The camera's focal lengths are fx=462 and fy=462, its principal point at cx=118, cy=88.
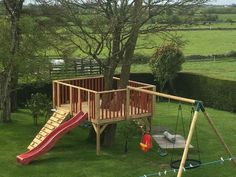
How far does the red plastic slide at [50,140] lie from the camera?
13.7 m

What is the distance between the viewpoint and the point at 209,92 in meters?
25.5

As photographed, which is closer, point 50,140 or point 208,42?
point 50,140

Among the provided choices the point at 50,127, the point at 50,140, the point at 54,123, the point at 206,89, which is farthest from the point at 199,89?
the point at 50,140

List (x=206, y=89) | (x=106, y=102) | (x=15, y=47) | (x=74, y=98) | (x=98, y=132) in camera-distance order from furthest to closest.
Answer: (x=206, y=89), (x=15, y=47), (x=74, y=98), (x=106, y=102), (x=98, y=132)

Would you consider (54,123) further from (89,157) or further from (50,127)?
(89,157)

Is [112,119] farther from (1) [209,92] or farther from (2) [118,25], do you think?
(1) [209,92]

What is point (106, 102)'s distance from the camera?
48.6ft

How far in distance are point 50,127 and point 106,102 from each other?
6.93 feet

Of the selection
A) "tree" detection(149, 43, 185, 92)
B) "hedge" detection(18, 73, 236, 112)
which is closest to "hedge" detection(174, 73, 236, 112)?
"hedge" detection(18, 73, 236, 112)

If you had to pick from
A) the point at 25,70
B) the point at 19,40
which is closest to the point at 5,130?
the point at 25,70

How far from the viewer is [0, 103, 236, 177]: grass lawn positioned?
12.9 meters

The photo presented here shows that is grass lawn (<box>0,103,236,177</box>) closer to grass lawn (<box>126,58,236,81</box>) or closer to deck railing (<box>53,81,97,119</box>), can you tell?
deck railing (<box>53,81,97,119</box>)

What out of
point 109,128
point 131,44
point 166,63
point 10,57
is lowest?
point 109,128

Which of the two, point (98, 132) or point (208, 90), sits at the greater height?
point (208, 90)
